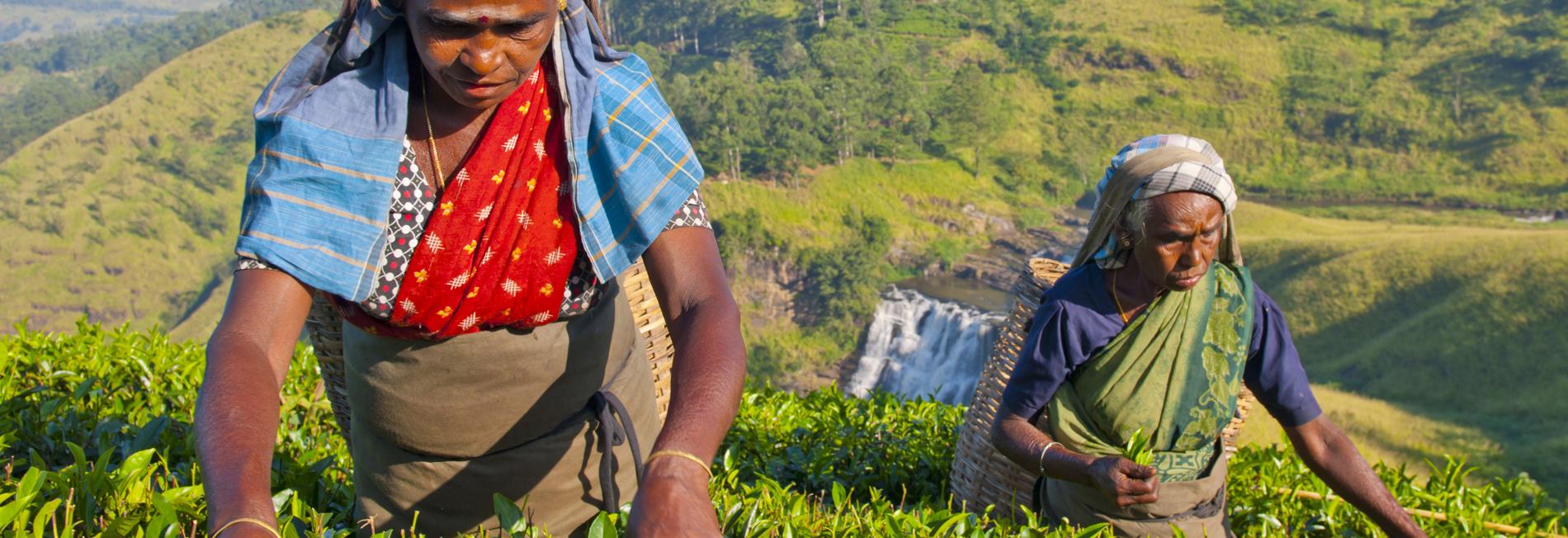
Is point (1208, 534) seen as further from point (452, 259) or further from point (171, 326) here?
point (171, 326)

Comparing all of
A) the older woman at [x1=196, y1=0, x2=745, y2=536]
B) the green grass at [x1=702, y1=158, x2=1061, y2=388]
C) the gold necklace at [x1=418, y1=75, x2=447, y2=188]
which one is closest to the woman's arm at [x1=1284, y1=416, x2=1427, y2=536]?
the older woman at [x1=196, y1=0, x2=745, y2=536]

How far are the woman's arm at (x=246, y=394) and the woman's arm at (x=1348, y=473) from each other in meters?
2.32

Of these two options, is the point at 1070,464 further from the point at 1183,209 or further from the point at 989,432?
the point at 1183,209

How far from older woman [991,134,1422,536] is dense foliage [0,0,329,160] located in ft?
237

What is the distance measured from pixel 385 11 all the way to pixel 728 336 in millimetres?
660

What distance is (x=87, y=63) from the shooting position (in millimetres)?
118812

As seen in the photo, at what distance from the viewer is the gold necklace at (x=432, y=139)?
1.80m

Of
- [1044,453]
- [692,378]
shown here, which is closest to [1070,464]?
[1044,453]

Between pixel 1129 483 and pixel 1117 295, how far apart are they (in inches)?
20.3

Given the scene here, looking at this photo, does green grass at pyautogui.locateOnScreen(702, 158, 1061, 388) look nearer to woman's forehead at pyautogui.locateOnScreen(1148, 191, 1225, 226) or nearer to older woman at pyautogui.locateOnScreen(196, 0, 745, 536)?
woman's forehead at pyautogui.locateOnScreen(1148, 191, 1225, 226)

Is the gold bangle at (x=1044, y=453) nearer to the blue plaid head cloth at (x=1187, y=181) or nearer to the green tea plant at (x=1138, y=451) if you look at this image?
the green tea plant at (x=1138, y=451)

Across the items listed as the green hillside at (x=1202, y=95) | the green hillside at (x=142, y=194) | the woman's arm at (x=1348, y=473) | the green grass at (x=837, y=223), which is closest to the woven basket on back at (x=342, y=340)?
the woman's arm at (x=1348, y=473)

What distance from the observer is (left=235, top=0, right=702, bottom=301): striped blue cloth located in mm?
1624

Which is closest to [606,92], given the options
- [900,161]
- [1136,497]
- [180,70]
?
[1136,497]
